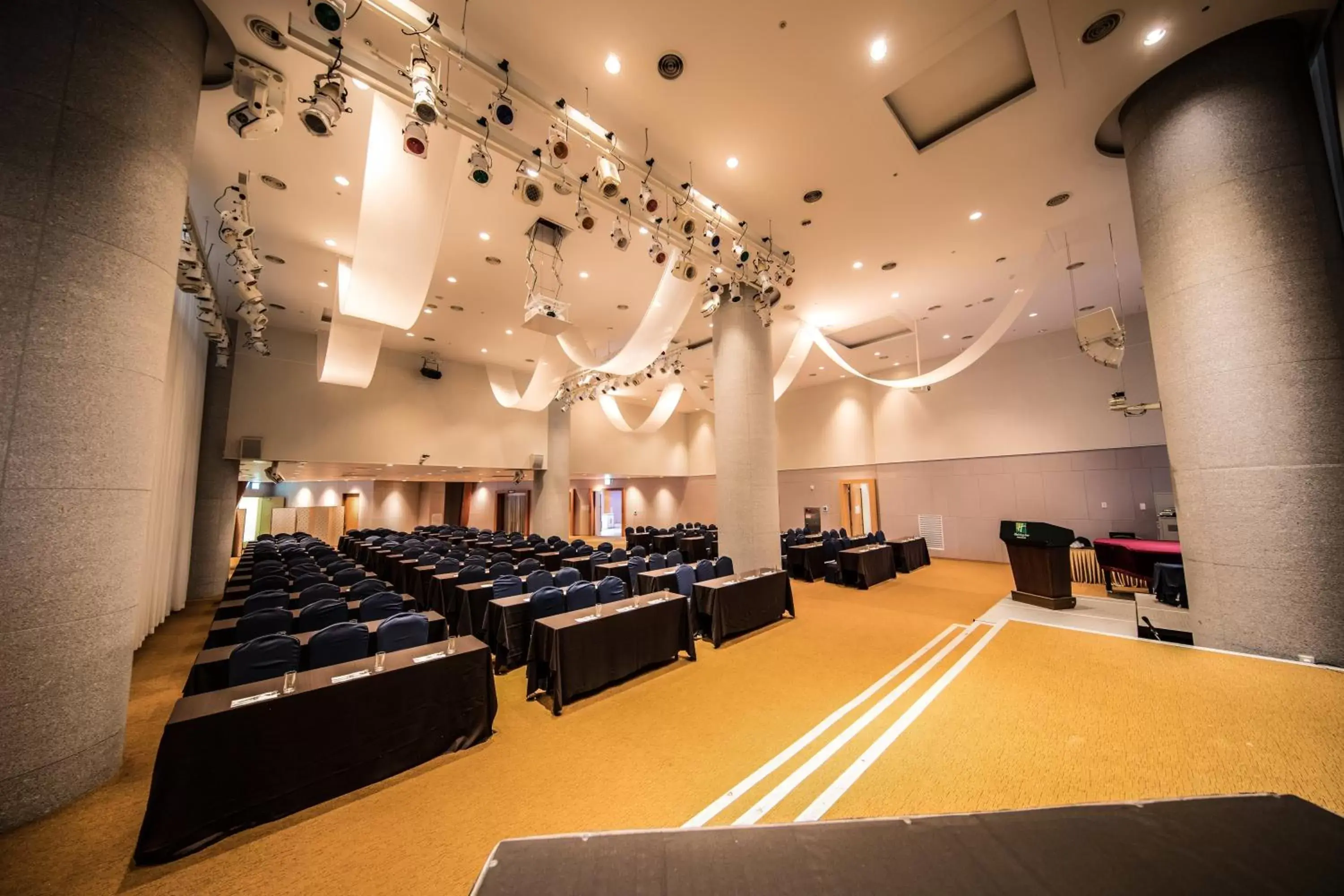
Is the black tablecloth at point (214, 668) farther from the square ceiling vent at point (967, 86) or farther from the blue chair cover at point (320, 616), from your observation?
the square ceiling vent at point (967, 86)

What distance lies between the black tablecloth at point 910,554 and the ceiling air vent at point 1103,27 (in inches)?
332

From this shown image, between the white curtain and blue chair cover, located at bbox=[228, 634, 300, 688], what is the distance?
10.8ft

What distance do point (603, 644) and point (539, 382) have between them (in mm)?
6723

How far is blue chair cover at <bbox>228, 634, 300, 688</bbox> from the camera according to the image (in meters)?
3.23

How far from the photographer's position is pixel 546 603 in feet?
16.2

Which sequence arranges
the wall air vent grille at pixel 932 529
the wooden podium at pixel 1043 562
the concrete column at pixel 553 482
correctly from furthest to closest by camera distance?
the concrete column at pixel 553 482 → the wall air vent grille at pixel 932 529 → the wooden podium at pixel 1043 562

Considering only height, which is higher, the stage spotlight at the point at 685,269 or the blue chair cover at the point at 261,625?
the stage spotlight at the point at 685,269

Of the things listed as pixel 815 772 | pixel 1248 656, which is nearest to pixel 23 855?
pixel 815 772

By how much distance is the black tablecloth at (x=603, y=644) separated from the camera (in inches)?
154

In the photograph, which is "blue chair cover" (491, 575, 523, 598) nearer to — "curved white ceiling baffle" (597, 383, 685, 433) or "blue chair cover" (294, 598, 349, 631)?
"blue chair cover" (294, 598, 349, 631)

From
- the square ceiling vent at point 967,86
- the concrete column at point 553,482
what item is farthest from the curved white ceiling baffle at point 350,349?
the square ceiling vent at point 967,86

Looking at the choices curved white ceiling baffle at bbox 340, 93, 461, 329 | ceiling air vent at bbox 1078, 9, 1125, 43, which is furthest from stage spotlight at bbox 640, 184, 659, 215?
ceiling air vent at bbox 1078, 9, 1125, 43

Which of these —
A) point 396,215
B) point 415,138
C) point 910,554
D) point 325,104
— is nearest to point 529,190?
point 415,138

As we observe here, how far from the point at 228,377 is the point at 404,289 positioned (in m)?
8.03
